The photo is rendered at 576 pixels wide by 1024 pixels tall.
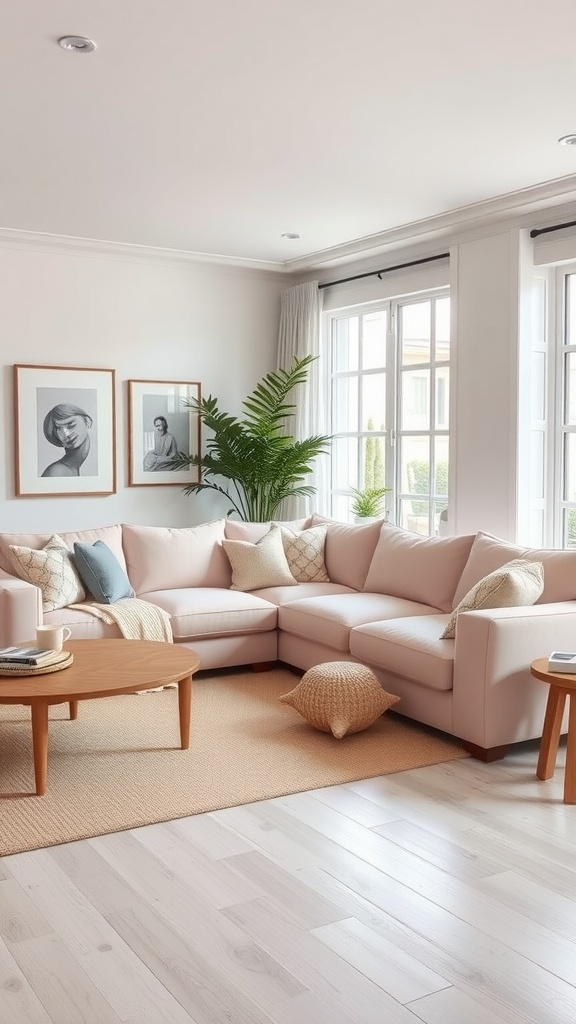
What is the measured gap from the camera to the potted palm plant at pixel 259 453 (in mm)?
6492

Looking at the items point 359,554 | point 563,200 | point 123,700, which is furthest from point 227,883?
point 563,200

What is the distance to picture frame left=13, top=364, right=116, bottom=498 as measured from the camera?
6.08 meters

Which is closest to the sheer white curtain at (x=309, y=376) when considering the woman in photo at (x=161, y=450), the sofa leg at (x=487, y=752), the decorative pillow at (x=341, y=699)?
the woman in photo at (x=161, y=450)

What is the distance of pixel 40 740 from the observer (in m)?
3.31

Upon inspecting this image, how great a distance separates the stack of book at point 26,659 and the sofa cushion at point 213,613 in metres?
1.35

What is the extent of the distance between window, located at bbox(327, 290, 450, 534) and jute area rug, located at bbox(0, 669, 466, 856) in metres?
2.07

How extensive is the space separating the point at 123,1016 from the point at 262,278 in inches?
228

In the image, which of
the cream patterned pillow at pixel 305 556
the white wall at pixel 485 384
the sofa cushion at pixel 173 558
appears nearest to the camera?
the white wall at pixel 485 384

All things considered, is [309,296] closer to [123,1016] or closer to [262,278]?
[262,278]

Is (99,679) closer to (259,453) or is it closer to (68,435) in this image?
(68,435)

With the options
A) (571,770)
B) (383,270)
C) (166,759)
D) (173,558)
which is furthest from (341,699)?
(383,270)

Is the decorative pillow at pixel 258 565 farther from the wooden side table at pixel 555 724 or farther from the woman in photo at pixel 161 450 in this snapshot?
the wooden side table at pixel 555 724

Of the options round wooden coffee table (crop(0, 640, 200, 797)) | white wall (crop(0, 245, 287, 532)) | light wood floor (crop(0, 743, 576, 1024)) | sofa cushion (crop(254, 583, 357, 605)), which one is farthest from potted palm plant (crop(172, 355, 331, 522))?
light wood floor (crop(0, 743, 576, 1024))

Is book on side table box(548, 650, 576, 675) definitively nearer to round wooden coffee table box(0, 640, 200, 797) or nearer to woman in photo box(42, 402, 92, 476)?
round wooden coffee table box(0, 640, 200, 797)
